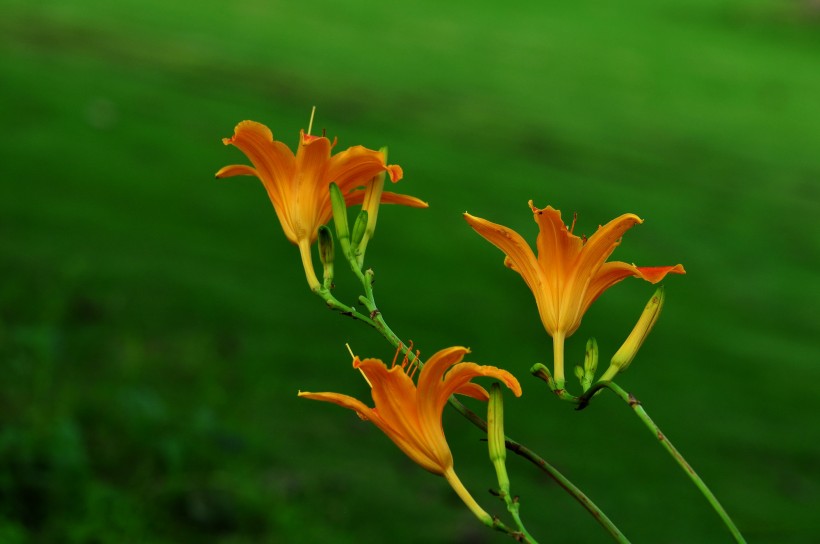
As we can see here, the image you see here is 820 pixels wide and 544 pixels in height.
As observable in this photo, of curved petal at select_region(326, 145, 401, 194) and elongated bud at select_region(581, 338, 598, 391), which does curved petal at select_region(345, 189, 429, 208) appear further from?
elongated bud at select_region(581, 338, 598, 391)

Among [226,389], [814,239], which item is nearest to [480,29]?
[814,239]

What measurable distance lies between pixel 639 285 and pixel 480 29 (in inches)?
98.1

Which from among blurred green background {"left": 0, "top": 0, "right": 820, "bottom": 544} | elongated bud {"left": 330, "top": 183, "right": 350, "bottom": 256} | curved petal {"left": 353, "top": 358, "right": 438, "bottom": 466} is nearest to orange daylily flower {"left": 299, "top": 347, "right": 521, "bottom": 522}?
curved petal {"left": 353, "top": 358, "right": 438, "bottom": 466}

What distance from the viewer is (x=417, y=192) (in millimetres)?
3604

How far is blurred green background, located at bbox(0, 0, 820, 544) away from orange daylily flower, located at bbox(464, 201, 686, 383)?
4.48ft

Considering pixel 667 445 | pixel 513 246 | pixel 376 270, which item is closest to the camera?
pixel 667 445

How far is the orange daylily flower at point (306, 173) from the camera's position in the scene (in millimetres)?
656

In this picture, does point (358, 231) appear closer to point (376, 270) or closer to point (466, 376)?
point (466, 376)

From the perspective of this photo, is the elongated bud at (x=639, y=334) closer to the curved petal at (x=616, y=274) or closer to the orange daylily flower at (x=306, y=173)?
the curved petal at (x=616, y=274)

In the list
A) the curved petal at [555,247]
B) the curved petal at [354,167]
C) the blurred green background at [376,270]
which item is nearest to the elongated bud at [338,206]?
the curved petal at [354,167]

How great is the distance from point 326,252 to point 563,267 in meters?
0.15

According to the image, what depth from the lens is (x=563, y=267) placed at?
66 centimetres

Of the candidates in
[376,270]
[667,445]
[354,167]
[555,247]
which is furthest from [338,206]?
[376,270]

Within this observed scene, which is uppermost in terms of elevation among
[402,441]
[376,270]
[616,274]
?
[616,274]
